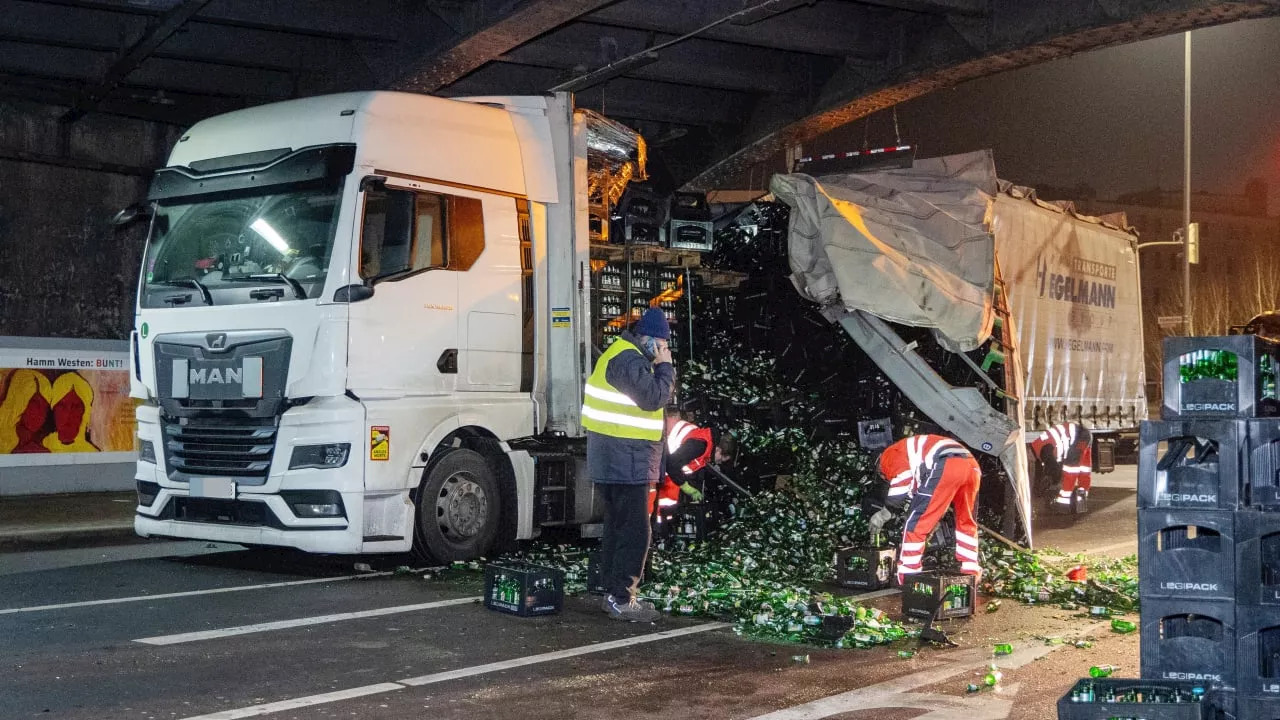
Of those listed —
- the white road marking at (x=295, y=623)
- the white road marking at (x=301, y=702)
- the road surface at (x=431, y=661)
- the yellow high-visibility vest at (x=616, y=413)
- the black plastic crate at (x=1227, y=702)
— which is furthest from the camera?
the yellow high-visibility vest at (x=616, y=413)

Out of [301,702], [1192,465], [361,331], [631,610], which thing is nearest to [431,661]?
[301,702]

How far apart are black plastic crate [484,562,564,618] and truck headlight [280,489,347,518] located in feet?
4.85

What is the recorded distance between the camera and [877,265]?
11312 mm

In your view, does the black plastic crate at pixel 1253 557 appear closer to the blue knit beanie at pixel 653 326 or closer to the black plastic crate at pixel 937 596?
the black plastic crate at pixel 937 596

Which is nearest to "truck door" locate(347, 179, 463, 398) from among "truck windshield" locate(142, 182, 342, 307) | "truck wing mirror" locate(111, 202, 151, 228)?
"truck windshield" locate(142, 182, 342, 307)

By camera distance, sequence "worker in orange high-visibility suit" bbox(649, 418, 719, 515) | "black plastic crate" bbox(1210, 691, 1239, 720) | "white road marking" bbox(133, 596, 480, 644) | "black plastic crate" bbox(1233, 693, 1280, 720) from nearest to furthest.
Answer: "black plastic crate" bbox(1233, 693, 1280, 720) < "black plastic crate" bbox(1210, 691, 1239, 720) < "white road marking" bbox(133, 596, 480, 644) < "worker in orange high-visibility suit" bbox(649, 418, 719, 515)

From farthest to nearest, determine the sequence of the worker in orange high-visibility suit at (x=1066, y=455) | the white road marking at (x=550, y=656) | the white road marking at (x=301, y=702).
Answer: the worker in orange high-visibility suit at (x=1066, y=455)
the white road marking at (x=550, y=656)
the white road marking at (x=301, y=702)

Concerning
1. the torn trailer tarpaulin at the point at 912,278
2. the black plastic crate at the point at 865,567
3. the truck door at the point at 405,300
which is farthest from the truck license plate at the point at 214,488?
the torn trailer tarpaulin at the point at 912,278

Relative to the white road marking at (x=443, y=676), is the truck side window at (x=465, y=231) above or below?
above

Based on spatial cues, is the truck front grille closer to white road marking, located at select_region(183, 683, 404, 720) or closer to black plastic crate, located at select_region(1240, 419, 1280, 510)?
white road marking, located at select_region(183, 683, 404, 720)

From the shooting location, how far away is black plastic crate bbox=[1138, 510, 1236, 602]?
533 centimetres

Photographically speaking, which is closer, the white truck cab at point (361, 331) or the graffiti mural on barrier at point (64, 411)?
the white truck cab at point (361, 331)

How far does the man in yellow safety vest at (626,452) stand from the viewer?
8.20 m

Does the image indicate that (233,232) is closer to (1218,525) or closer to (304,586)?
(304,586)
